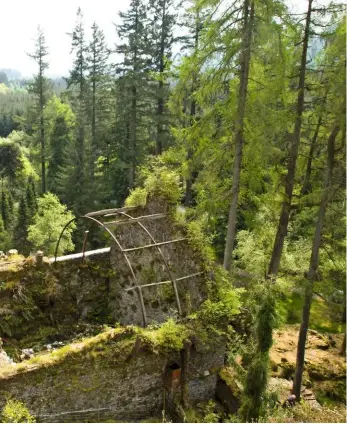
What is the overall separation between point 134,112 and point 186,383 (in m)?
19.7

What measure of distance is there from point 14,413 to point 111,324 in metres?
5.68

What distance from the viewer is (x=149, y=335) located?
28.1ft

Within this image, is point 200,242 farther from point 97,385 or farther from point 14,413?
point 14,413

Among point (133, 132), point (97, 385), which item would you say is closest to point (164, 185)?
point (97, 385)

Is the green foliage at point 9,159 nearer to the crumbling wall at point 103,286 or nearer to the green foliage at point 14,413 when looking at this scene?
the crumbling wall at point 103,286

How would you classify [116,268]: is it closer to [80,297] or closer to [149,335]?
[80,297]

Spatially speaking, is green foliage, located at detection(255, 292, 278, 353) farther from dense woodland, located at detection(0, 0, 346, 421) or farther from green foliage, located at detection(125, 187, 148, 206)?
green foliage, located at detection(125, 187, 148, 206)

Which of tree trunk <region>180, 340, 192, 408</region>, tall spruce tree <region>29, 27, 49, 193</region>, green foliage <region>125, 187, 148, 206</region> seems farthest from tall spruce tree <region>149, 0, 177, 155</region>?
tree trunk <region>180, 340, 192, 408</region>

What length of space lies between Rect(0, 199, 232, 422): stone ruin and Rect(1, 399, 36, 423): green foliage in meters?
0.45

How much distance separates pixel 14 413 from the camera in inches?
274

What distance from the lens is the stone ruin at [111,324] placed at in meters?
8.12

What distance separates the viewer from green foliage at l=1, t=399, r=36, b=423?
22.6 feet

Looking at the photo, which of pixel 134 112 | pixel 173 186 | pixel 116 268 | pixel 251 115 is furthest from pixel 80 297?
pixel 134 112

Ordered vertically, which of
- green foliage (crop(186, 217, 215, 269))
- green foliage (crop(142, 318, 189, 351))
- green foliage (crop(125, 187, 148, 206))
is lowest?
green foliage (crop(142, 318, 189, 351))
